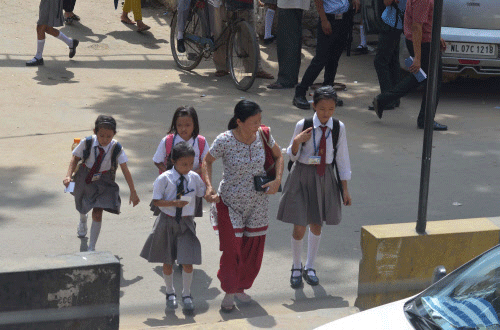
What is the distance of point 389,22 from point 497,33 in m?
1.53

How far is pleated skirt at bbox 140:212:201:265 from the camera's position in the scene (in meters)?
5.01

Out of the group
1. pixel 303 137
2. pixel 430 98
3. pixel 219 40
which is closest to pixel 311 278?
pixel 303 137

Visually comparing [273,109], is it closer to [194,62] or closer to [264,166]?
[194,62]

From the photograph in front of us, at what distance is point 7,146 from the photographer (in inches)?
311

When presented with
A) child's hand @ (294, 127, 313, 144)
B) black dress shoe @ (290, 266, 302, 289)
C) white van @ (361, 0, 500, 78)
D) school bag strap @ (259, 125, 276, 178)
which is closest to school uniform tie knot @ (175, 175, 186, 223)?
school bag strap @ (259, 125, 276, 178)

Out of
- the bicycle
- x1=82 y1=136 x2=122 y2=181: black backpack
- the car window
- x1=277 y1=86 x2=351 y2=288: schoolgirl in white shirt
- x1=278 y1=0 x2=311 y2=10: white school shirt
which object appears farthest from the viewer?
the bicycle

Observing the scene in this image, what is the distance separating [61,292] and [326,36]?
6.16m

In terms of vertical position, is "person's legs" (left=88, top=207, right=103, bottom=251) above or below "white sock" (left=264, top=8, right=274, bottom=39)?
below

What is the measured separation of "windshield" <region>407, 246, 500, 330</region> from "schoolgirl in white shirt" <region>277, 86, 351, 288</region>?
1931 millimetres

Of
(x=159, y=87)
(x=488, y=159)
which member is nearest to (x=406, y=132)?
(x=488, y=159)

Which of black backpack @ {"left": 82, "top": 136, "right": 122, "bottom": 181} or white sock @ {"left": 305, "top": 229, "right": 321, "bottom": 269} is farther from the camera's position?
black backpack @ {"left": 82, "top": 136, "right": 122, "bottom": 181}

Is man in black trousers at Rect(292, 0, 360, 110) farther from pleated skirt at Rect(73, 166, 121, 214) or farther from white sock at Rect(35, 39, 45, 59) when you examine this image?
pleated skirt at Rect(73, 166, 121, 214)

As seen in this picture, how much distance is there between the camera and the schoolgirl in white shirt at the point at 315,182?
5.31 m

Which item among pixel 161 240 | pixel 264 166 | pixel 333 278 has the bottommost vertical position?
pixel 333 278
